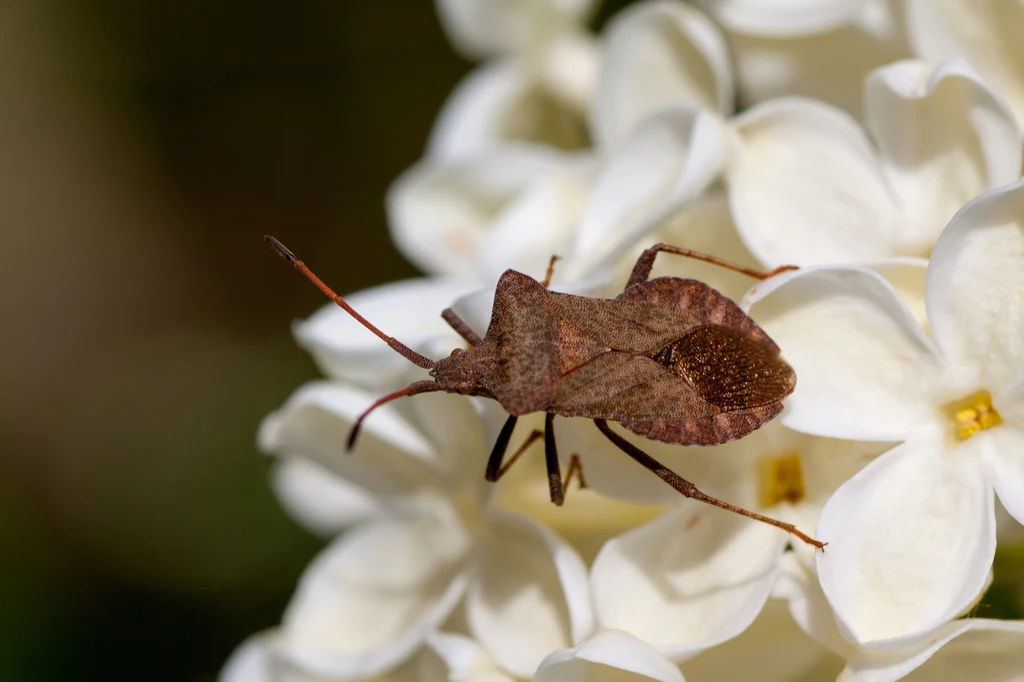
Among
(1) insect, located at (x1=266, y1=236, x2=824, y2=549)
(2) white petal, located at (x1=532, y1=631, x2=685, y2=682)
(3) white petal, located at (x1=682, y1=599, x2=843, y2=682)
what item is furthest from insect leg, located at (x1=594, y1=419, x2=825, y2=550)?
(2) white petal, located at (x1=532, y1=631, x2=685, y2=682)

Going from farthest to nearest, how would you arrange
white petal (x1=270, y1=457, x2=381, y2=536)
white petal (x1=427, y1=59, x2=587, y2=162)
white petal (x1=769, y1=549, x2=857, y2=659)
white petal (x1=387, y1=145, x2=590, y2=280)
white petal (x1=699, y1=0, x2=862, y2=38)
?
1. white petal (x1=427, y1=59, x2=587, y2=162)
2. white petal (x1=270, y1=457, x2=381, y2=536)
3. white petal (x1=387, y1=145, x2=590, y2=280)
4. white petal (x1=699, y1=0, x2=862, y2=38)
5. white petal (x1=769, y1=549, x2=857, y2=659)

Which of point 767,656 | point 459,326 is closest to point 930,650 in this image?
point 767,656

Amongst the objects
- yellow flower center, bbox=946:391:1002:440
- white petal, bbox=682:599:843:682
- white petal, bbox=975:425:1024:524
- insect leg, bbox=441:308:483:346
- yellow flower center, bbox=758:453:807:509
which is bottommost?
white petal, bbox=682:599:843:682

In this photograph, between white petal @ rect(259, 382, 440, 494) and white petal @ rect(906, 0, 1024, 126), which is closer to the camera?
white petal @ rect(906, 0, 1024, 126)

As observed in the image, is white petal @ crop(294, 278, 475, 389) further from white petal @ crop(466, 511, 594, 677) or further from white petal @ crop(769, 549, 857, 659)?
white petal @ crop(769, 549, 857, 659)

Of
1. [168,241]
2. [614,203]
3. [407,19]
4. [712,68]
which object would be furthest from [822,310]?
[168,241]

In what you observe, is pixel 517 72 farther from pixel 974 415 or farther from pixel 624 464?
pixel 974 415
